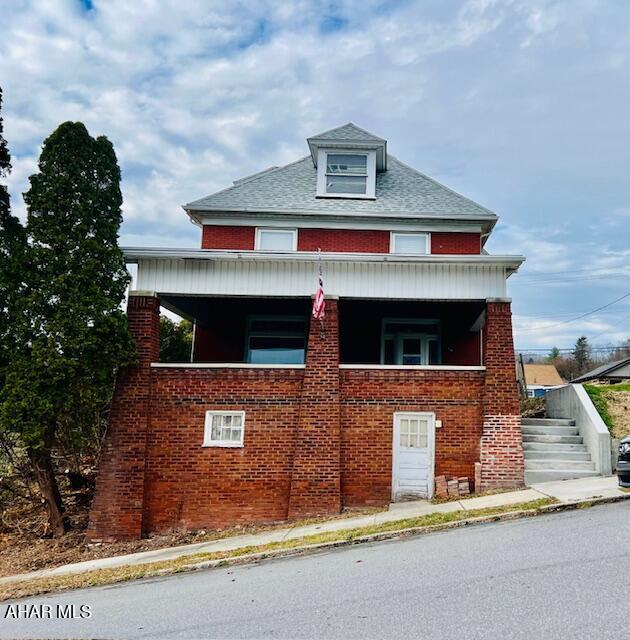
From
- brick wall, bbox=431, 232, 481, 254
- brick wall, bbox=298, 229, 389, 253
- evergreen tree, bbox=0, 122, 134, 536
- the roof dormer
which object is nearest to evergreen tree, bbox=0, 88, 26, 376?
evergreen tree, bbox=0, 122, 134, 536

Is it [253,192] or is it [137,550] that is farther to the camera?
[253,192]

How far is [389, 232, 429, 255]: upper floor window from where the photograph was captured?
632 inches

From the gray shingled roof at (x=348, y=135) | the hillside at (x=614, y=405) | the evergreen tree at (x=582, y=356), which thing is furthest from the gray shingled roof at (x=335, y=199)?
the evergreen tree at (x=582, y=356)

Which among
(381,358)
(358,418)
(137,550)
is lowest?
(137,550)

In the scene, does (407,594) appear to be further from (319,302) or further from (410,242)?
(410,242)

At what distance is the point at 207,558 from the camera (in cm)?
873

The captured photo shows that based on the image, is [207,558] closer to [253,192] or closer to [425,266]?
[425,266]

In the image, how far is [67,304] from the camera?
10883 mm

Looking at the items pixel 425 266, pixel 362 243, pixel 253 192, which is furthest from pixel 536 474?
pixel 253 192

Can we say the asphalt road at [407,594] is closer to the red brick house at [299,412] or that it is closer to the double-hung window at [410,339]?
the red brick house at [299,412]

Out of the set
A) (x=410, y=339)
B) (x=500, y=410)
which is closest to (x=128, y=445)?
(x=500, y=410)

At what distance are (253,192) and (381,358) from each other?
616 cm

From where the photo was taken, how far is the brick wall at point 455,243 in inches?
628

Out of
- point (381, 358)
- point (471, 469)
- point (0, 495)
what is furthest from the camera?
point (381, 358)
